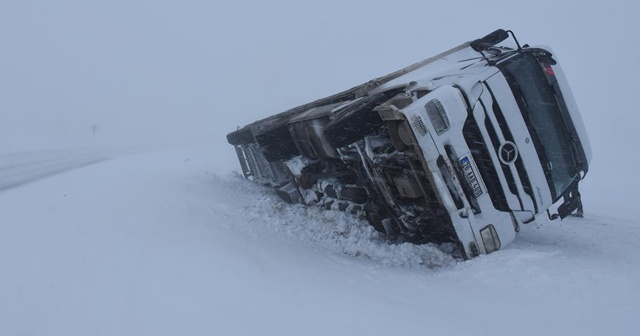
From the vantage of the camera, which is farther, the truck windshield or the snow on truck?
the truck windshield

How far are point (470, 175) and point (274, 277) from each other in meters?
1.94

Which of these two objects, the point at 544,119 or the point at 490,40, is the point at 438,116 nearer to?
the point at 544,119

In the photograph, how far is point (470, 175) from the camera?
3.98 metres

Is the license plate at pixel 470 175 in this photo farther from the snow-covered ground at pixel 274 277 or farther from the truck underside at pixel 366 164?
the snow-covered ground at pixel 274 277

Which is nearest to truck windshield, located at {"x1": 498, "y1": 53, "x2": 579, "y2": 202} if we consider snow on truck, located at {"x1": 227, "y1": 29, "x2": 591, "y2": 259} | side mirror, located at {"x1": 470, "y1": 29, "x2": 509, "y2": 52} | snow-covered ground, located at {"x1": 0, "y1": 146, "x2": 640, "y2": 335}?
snow on truck, located at {"x1": 227, "y1": 29, "x2": 591, "y2": 259}

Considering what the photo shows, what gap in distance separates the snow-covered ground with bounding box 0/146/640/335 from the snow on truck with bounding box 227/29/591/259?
33cm

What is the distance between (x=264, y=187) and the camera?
27.0 feet

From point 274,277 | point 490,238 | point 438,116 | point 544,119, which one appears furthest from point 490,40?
point 274,277

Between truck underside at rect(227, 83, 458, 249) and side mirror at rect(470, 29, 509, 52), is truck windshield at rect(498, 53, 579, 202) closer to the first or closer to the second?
side mirror at rect(470, 29, 509, 52)

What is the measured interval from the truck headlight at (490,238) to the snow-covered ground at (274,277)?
0.35 feet

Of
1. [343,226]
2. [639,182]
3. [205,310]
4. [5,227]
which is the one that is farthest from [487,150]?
[639,182]

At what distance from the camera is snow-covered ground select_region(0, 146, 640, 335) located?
8.23ft

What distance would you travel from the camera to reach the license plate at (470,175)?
3.98m

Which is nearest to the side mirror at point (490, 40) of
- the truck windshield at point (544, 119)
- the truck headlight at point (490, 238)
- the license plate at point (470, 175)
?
the truck windshield at point (544, 119)
